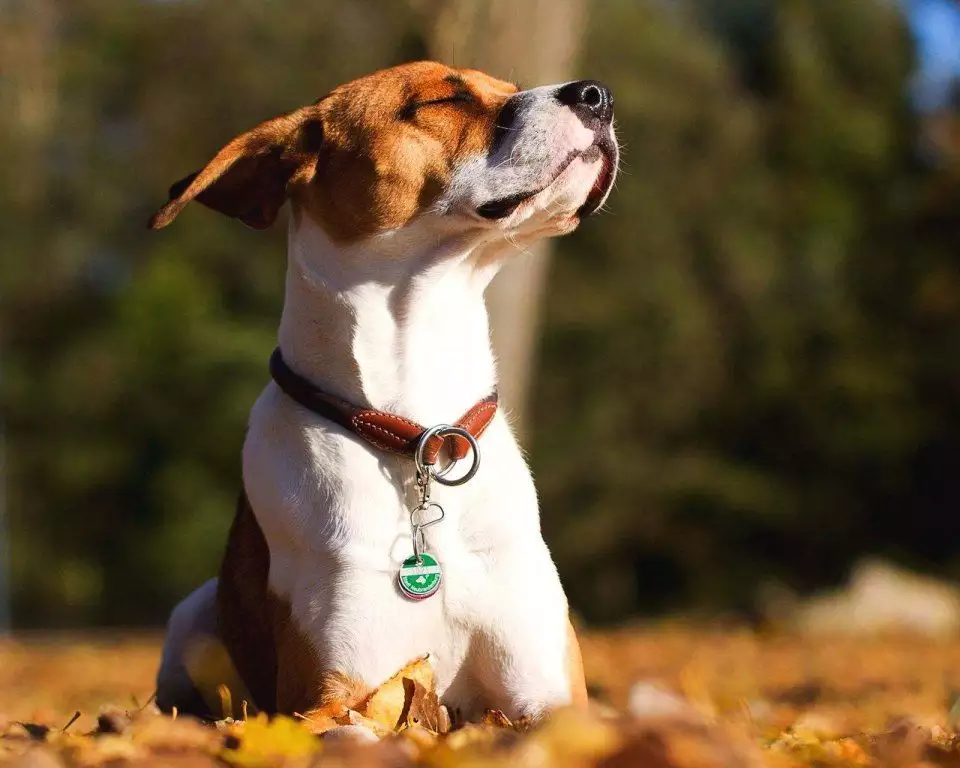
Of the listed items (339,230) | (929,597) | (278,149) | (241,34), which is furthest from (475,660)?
(241,34)

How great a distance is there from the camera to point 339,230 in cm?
356

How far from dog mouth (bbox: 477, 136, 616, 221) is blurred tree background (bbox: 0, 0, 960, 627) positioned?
17166mm

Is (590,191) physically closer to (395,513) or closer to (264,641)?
(395,513)

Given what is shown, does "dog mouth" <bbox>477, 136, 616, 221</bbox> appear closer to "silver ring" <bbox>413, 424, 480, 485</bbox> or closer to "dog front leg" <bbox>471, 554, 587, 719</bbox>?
"silver ring" <bbox>413, 424, 480, 485</bbox>

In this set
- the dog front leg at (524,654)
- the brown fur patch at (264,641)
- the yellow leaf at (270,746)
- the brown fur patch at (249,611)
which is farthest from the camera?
the brown fur patch at (249,611)

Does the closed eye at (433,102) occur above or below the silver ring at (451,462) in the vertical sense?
above

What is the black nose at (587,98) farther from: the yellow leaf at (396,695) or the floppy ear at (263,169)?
the yellow leaf at (396,695)

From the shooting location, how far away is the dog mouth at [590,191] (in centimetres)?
351

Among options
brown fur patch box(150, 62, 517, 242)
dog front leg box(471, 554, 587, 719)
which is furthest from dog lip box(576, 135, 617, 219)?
dog front leg box(471, 554, 587, 719)

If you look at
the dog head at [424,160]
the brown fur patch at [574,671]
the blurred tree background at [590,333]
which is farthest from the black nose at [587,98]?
the blurred tree background at [590,333]

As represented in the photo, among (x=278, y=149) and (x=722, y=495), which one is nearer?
(x=278, y=149)

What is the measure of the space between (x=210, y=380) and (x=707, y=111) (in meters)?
9.83

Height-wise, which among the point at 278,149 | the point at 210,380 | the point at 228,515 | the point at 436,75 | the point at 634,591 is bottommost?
the point at 634,591

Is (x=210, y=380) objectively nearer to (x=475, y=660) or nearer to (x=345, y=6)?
(x=345, y=6)
